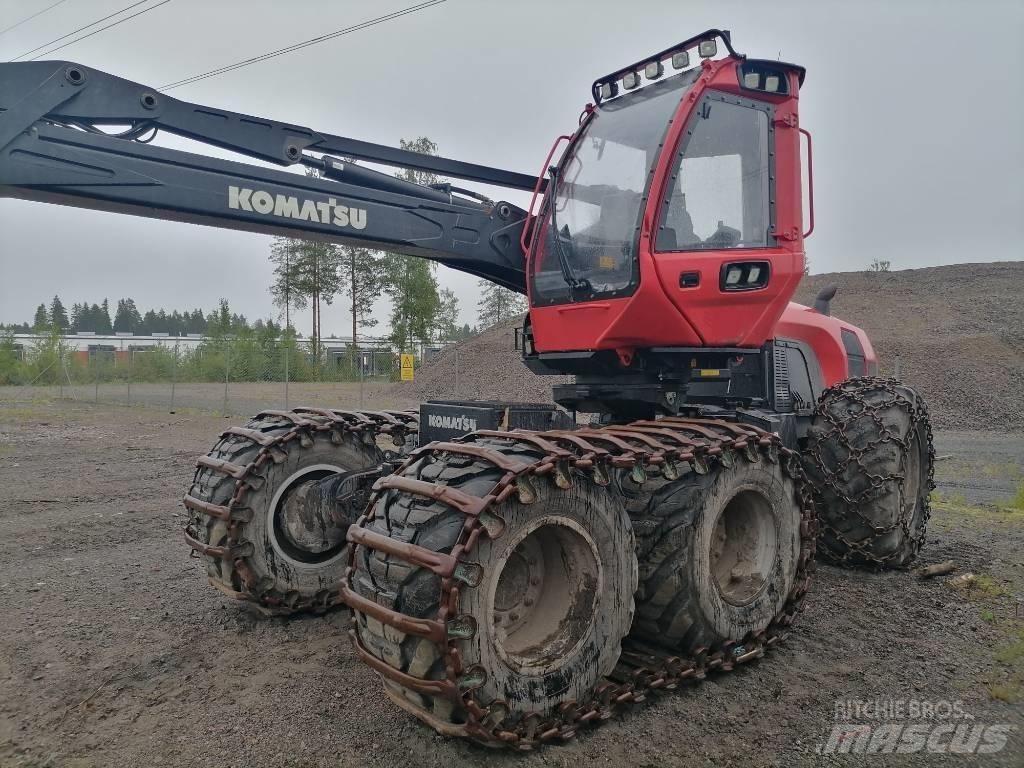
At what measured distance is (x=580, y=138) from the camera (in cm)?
525

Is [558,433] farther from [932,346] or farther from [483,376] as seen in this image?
[483,376]

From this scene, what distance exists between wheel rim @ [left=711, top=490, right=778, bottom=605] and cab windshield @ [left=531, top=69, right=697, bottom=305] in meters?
1.47

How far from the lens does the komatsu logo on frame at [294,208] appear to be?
4.33 m

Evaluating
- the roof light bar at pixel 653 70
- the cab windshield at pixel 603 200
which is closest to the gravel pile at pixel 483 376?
the cab windshield at pixel 603 200

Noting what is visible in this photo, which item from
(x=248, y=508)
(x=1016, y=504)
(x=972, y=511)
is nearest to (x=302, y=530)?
(x=248, y=508)

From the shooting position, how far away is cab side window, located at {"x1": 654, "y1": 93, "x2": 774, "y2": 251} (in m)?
4.57

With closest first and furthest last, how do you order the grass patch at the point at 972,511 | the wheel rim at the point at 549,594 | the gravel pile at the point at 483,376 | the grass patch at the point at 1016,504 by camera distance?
the wheel rim at the point at 549,594 < the grass patch at the point at 972,511 < the grass patch at the point at 1016,504 < the gravel pile at the point at 483,376

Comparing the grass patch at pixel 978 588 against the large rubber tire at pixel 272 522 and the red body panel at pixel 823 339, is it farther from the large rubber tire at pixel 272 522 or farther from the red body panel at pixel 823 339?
the large rubber tire at pixel 272 522

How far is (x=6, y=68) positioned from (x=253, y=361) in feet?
77.2

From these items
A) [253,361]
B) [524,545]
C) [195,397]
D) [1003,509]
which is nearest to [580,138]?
[524,545]

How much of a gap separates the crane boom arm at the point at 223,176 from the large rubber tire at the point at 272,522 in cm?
137

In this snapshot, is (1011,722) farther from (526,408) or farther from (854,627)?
(526,408)

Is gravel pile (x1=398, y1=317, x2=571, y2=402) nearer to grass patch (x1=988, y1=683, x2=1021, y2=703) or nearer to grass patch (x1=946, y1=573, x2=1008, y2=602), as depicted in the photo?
grass patch (x1=946, y1=573, x2=1008, y2=602)

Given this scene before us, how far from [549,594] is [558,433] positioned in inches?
30.5
